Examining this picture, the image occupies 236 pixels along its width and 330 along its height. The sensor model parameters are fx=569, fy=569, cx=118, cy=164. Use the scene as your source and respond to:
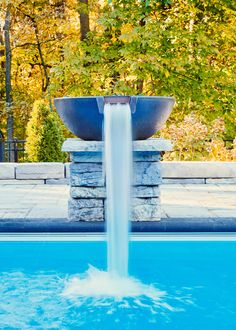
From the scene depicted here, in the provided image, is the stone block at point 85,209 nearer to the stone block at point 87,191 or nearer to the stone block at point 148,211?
the stone block at point 87,191

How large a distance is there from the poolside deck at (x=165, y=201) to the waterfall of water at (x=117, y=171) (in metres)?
0.72

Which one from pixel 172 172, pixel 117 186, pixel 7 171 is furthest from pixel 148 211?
pixel 7 171

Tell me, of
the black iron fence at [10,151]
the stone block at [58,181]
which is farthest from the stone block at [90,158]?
the black iron fence at [10,151]

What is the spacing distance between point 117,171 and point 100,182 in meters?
0.42

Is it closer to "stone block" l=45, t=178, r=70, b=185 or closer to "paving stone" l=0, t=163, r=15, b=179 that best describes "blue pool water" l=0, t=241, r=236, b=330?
"stone block" l=45, t=178, r=70, b=185

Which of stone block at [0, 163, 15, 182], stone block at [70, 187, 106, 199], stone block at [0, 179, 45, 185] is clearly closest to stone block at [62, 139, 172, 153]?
stone block at [70, 187, 106, 199]

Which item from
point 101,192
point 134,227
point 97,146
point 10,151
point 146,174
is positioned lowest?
point 134,227

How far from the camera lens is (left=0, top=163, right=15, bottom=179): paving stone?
828 centimetres

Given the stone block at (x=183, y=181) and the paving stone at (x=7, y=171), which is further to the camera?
the paving stone at (x=7, y=171)

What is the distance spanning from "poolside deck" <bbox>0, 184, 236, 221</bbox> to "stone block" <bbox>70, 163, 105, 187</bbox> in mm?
418

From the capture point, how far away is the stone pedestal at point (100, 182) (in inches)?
203

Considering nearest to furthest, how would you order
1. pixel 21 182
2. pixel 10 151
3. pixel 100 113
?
pixel 100 113
pixel 21 182
pixel 10 151

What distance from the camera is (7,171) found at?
327 inches

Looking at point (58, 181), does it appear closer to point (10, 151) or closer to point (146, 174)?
point (146, 174)
